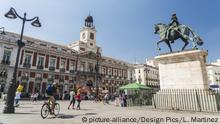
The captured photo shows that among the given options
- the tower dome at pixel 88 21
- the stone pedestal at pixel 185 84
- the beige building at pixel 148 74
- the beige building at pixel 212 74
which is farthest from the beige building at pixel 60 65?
the beige building at pixel 212 74

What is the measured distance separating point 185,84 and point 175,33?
4.20 metres

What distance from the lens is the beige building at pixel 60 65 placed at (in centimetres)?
3444

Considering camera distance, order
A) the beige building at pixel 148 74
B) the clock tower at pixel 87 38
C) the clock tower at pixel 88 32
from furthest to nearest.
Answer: the beige building at pixel 148 74
the clock tower at pixel 88 32
the clock tower at pixel 87 38

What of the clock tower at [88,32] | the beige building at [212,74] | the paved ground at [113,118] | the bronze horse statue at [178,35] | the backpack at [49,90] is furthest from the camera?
the beige building at [212,74]

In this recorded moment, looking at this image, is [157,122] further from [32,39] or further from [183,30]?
[32,39]

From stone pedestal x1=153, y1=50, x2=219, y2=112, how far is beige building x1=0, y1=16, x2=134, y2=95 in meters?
22.2

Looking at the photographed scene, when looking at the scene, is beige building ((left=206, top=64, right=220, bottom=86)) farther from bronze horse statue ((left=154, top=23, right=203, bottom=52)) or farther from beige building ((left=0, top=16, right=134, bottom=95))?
bronze horse statue ((left=154, top=23, right=203, bottom=52))

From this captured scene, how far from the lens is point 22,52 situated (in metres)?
35.7

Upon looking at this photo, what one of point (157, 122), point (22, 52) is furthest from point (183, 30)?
point (22, 52)

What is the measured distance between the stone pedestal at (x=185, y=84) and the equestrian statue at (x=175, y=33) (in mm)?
1077

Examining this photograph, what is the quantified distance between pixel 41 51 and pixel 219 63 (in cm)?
8617

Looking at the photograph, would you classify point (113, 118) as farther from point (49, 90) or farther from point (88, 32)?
point (88, 32)

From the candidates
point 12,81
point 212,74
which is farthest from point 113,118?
point 212,74

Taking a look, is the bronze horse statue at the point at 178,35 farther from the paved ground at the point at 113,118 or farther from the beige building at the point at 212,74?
the beige building at the point at 212,74
